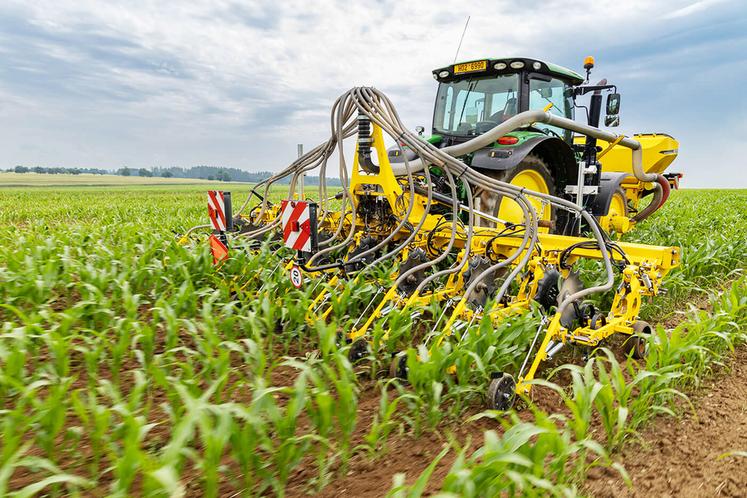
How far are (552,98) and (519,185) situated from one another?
1.33 meters

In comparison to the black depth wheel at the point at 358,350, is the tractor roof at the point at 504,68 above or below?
above

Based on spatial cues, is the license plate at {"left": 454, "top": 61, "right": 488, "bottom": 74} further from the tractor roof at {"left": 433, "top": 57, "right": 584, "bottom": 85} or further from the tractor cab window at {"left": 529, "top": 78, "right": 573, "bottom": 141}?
the tractor cab window at {"left": 529, "top": 78, "right": 573, "bottom": 141}

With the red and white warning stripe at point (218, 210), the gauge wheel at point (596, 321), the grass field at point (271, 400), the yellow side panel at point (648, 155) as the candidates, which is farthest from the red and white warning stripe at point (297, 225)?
the yellow side panel at point (648, 155)

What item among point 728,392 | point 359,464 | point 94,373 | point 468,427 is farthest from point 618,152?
point 94,373

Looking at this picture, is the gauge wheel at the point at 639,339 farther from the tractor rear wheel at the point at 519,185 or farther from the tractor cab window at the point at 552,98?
the tractor cab window at the point at 552,98

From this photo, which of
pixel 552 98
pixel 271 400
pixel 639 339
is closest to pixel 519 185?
pixel 552 98

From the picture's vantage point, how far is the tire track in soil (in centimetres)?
200

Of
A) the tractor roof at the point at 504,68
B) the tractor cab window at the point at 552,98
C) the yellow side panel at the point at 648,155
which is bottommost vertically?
the yellow side panel at the point at 648,155

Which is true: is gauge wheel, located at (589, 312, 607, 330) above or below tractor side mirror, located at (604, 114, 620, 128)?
below

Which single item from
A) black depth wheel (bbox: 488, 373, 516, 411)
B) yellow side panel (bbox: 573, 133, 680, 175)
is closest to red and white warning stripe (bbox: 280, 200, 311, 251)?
black depth wheel (bbox: 488, 373, 516, 411)

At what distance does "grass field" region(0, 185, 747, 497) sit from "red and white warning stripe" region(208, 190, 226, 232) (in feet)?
1.01

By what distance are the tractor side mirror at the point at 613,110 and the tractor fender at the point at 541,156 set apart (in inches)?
23.5

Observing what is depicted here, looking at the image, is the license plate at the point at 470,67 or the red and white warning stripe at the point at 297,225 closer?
the red and white warning stripe at the point at 297,225

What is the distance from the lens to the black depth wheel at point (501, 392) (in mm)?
2389
